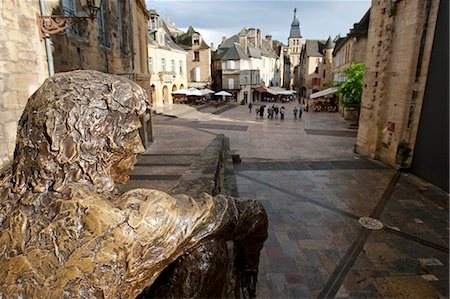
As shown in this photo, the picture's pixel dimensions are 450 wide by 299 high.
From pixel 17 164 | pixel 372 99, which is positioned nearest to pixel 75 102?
pixel 17 164

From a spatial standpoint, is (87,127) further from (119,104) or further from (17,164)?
(17,164)

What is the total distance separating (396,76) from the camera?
1077 cm

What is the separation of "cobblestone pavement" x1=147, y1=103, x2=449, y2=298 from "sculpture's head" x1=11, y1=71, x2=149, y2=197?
3.99 meters

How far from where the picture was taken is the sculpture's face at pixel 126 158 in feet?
4.46

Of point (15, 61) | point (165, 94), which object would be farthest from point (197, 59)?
point (15, 61)

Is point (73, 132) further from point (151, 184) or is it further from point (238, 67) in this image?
point (238, 67)

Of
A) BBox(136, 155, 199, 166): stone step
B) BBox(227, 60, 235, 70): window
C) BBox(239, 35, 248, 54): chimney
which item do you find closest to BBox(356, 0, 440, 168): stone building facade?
BBox(136, 155, 199, 166): stone step

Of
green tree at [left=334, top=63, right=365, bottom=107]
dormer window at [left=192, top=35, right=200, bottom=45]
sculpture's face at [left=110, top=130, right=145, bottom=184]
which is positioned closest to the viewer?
sculpture's face at [left=110, top=130, right=145, bottom=184]

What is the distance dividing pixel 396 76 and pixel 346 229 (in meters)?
7.53

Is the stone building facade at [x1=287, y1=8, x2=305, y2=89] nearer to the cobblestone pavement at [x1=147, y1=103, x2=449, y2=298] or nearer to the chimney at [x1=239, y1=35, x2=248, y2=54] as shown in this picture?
the chimney at [x1=239, y1=35, x2=248, y2=54]

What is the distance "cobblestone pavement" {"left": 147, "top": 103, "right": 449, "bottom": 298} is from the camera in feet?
15.2

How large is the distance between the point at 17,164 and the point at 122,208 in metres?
0.52

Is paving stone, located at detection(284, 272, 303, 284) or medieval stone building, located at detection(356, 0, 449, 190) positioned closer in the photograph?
paving stone, located at detection(284, 272, 303, 284)

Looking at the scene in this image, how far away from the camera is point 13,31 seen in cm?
377
